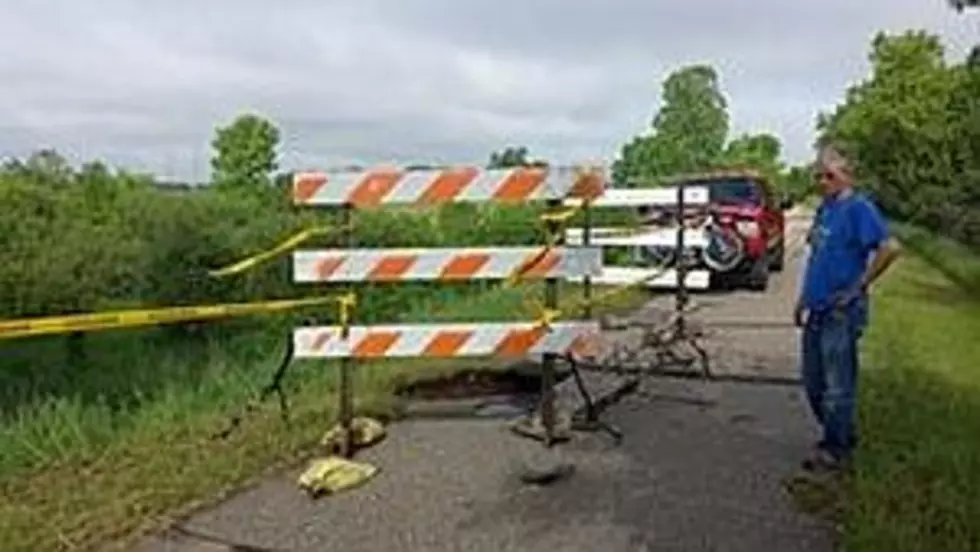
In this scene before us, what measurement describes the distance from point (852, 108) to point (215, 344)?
47514mm

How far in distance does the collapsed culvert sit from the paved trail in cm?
36

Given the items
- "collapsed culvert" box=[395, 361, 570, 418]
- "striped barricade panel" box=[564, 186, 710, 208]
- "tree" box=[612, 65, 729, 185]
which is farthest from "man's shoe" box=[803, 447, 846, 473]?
"tree" box=[612, 65, 729, 185]

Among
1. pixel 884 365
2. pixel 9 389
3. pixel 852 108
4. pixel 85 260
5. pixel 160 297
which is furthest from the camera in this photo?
pixel 852 108

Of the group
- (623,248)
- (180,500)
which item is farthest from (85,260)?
(180,500)

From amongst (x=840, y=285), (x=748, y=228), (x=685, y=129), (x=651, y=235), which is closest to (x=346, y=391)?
(x=840, y=285)

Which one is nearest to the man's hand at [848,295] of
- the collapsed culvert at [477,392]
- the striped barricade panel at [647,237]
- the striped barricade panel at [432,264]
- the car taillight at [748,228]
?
the striped barricade panel at [432,264]

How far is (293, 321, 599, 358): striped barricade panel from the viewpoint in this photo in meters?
7.88

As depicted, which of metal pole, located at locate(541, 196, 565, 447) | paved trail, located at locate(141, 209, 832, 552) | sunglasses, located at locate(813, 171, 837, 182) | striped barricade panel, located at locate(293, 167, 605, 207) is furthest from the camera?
metal pole, located at locate(541, 196, 565, 447)

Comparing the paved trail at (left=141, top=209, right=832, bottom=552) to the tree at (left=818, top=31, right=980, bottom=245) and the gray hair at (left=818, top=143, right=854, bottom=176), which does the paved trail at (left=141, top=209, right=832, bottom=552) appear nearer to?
the gray hair at (left=818, top=143, right=854, bottom=176)

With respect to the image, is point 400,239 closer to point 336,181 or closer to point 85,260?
point 85,260

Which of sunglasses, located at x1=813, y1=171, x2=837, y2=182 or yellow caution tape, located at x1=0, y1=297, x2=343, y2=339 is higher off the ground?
sunglasses, located at x1=813, y1=171, x2=837, y2=182

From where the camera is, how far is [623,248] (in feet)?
61.0

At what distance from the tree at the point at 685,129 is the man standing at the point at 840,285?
55966mm

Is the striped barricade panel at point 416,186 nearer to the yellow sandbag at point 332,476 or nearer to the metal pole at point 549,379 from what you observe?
the metal pole at point 549,379
